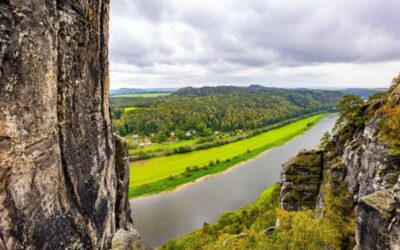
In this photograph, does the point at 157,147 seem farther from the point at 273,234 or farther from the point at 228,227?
the point at 273,234

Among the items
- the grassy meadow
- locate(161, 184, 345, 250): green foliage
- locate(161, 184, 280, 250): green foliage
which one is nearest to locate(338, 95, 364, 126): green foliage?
locate(161, 184, 345, 250): green foliage

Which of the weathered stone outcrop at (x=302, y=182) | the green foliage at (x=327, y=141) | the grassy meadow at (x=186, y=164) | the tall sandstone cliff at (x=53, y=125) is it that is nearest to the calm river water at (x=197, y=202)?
the grassy meadow at (x=186, y=164)

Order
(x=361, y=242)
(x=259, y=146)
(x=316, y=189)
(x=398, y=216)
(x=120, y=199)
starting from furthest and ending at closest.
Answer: (x=259, y=146) < (x=316, y=189) < (x=120, y=199) < (x=361, y=242) < (x=398, y=216)

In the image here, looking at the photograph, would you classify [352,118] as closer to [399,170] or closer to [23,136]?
[399,170]

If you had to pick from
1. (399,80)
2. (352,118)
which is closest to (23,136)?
(352,118)

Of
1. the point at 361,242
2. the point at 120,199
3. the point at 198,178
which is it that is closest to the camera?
the point at 361,242

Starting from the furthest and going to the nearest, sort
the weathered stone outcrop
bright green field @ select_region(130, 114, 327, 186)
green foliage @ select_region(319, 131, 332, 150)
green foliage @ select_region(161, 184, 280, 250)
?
bright green field @ select_region(130, 114, 327, 186), green foliage @ select_region(319, 131, 332, 150), the weathered stone outcrop, green foliage @ select_region(161, 184, 280, 250)

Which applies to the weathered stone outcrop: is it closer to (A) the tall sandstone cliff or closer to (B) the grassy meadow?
(A) the tall sandstone cliff
